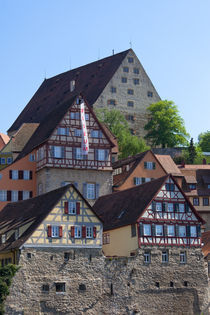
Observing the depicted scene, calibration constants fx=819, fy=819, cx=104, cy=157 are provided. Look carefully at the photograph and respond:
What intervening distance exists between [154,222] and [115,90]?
159 feet

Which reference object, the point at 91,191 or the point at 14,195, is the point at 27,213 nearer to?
the point at 14,195

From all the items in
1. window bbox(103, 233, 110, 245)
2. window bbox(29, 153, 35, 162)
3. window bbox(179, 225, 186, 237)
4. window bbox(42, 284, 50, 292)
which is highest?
window bbox(29, 153, 35, 162)

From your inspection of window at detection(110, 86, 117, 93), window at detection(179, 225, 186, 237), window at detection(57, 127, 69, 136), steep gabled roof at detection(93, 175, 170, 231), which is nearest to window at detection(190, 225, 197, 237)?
window at detection(179, 225, 186, 237)

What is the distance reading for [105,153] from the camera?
86125mm

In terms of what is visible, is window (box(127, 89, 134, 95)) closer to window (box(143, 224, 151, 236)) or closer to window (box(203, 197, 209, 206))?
window (box(203, 197, 209, 206))

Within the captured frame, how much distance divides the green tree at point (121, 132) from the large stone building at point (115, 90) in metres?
3.82

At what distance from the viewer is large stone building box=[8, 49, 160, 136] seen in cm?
11738

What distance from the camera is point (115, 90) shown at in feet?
387

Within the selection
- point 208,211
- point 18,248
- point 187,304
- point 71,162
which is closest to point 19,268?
point 18,248

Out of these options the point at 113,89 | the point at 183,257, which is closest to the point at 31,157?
the point at 183,257

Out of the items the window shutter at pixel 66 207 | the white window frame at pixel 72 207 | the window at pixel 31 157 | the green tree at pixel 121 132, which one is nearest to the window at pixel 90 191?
the window at pixel 31 157

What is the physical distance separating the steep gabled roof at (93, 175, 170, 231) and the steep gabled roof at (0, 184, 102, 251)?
541cm

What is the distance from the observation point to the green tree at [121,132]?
106250 mm

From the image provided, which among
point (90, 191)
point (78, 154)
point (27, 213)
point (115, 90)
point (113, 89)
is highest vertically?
point (113, 89)
